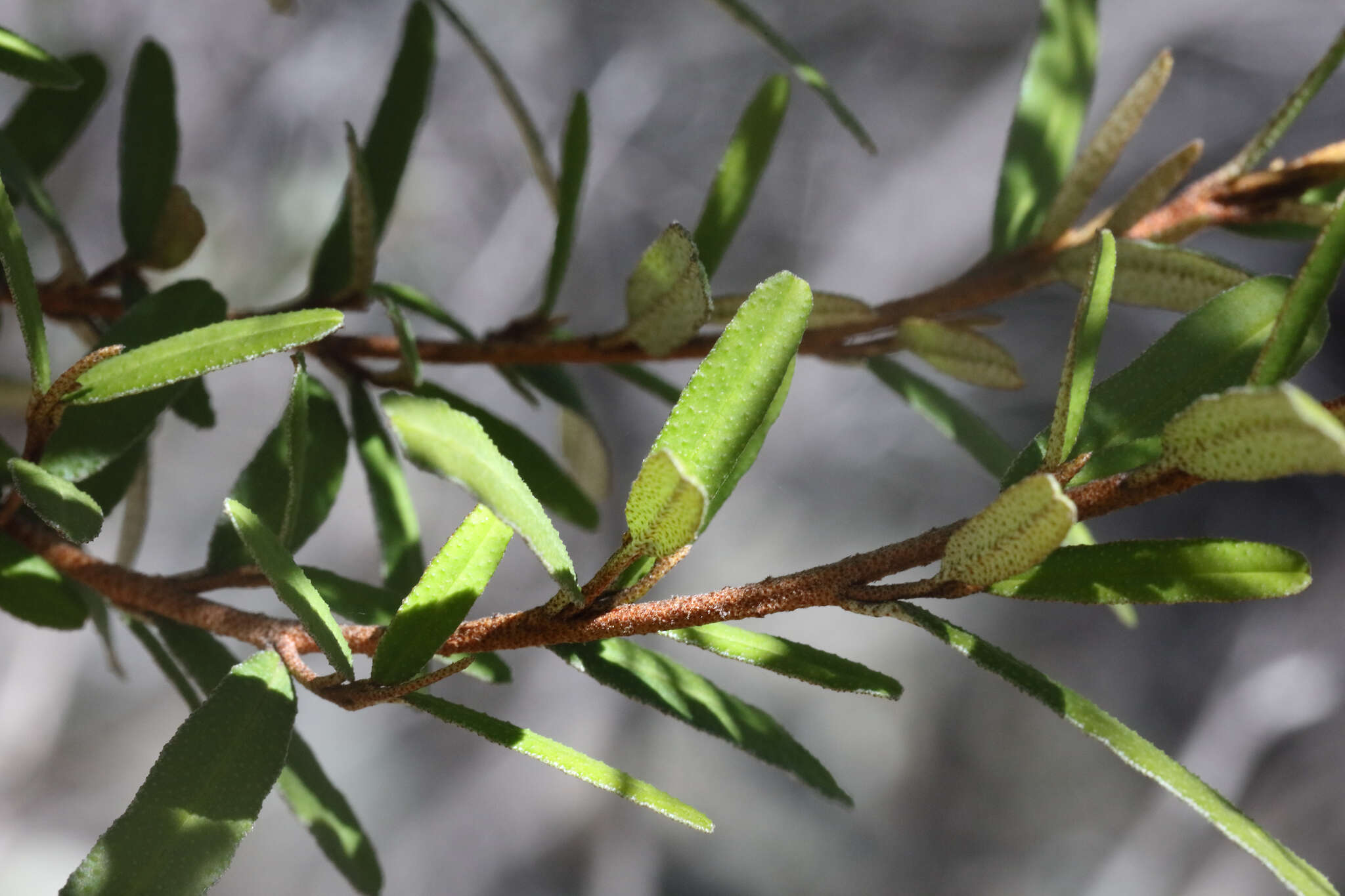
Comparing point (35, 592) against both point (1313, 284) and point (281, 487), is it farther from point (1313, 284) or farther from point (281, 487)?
A: point (1313, 284)

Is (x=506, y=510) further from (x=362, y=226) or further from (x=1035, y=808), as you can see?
(x=1035, y=808)

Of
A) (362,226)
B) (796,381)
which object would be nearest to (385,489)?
(362,226)

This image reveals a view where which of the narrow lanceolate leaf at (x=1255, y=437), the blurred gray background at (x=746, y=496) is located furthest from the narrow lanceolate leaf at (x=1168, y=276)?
the blurred gray background at (x=746, y=496)

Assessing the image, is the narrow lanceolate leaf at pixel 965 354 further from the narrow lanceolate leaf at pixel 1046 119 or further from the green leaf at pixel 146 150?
the green leaf at pixel 146 150

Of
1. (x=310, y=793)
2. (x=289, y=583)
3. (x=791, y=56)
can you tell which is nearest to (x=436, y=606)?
Result: (x=289, y=583)

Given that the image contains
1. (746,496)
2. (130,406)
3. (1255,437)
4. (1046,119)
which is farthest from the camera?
(746,496)
